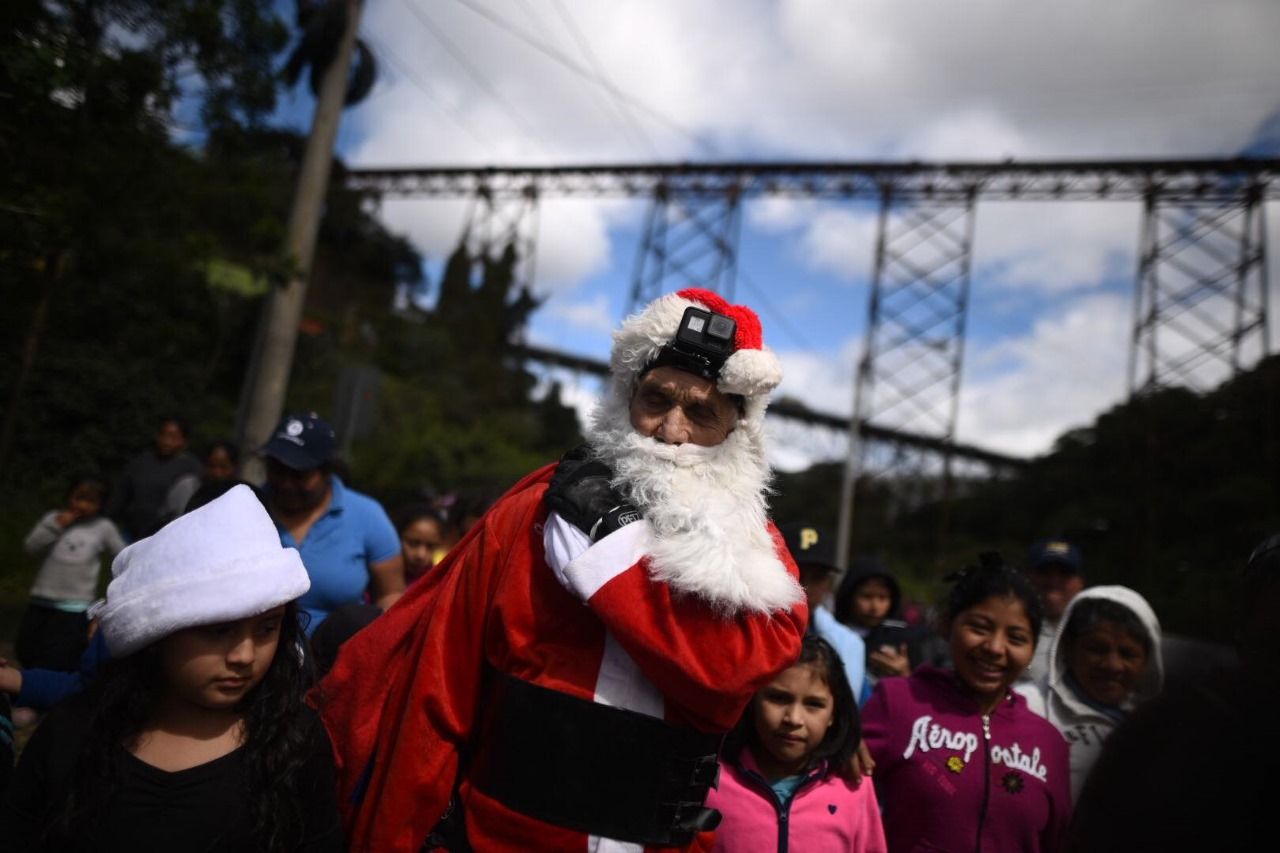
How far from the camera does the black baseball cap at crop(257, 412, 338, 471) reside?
3.21 meters

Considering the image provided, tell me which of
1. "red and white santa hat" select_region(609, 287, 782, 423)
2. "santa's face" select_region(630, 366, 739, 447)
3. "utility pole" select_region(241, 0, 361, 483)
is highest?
"utility pole" select_region(241, 0, 361, 483)

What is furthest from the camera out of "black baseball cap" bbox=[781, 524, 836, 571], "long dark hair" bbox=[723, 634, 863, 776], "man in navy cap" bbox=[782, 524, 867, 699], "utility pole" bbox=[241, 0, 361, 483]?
"utility pole" bbox=[241, 0, 361, 483]

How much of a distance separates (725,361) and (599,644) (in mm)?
666

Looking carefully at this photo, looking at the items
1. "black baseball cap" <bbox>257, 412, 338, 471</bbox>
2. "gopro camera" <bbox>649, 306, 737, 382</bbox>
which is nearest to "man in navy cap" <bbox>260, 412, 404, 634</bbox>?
"black baseball cap" <bbox>257, 412, 338, 471</bbox>

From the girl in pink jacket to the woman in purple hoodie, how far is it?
0.74 feet

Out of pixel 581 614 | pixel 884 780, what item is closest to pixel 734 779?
pixel 884 780

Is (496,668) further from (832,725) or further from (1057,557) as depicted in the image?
(1057,557)

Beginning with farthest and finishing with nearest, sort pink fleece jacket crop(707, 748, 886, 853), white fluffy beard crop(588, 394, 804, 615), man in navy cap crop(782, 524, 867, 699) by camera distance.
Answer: man in navy cap crop(782, 524, 867, 699)
pink fleece jacket crop(707, 748, 886, 853)
white fluffy beard crop(588, 394, 804, 615)

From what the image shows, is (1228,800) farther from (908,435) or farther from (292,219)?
(908,435)

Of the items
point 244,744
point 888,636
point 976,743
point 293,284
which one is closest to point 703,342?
point 244,744

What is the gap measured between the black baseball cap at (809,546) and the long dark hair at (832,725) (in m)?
1.26

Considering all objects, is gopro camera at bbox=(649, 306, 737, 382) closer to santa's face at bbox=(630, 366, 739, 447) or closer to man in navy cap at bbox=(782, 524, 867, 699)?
santa's face at bbox=(630, 366, 739, 447)

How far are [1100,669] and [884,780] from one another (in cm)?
87

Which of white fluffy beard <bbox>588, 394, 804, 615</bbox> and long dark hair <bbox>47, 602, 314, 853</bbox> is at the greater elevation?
white fluffy beard <bbox>588, 394, 804, 615</bbox>
